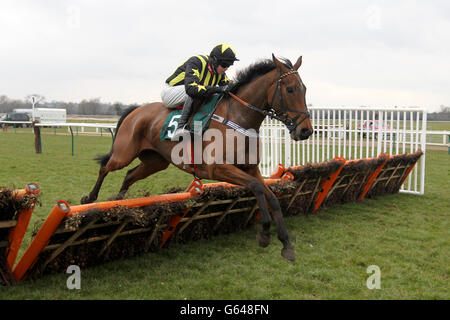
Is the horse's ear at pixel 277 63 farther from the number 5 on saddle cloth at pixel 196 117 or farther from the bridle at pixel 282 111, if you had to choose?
the number 5 on saddle cloth at pixel 196 117

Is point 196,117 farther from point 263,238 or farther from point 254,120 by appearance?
point 263,238

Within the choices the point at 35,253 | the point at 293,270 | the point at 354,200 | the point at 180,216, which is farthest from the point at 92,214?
the point at 354,200

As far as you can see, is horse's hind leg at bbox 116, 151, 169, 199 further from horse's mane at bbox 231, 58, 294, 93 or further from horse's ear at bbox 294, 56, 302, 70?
horse's ear at bbox 294, 56, 302, 70

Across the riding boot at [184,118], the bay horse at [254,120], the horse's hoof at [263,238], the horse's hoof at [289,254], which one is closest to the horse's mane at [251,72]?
the bay horse at [254,120]

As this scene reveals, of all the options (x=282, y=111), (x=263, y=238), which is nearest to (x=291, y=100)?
(x=282, y=111)

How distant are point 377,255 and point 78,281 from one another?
315 cm

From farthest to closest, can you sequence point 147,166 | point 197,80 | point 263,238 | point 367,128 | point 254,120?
point 367,128 < point 147,166 < point 197,80 < point 254,120 < point 263,238

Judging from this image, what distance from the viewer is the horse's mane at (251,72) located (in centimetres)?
427

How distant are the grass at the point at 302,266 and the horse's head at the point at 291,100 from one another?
1357mm

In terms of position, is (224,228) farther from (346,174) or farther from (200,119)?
(346,174)

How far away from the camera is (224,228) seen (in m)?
5.17

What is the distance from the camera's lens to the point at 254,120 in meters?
4.12

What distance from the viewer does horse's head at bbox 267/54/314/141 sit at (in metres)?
3.72

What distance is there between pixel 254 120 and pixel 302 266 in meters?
1.55
